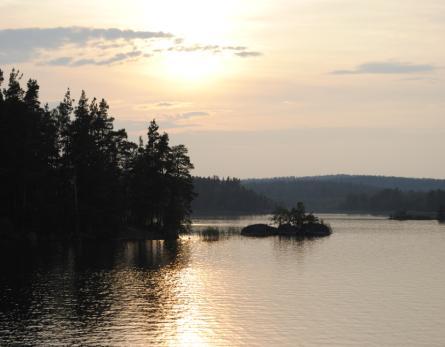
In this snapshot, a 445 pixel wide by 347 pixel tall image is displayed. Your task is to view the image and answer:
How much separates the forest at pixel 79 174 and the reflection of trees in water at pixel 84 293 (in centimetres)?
1524

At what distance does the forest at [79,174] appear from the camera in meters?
126

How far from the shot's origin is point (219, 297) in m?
73.3

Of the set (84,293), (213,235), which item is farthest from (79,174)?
(84,293)

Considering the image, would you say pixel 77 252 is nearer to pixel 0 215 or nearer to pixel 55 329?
pixel 0 215

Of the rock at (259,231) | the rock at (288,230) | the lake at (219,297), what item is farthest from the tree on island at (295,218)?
the lake at (219,297)

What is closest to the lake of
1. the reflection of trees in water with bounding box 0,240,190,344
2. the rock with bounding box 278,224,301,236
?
the reflection of trees in water with bounding box 0,240,190,344

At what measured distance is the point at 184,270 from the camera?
95625 millimetres

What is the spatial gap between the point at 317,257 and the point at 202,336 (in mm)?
61021

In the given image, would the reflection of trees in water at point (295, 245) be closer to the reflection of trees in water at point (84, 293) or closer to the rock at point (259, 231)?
the rock at point (259, 231)

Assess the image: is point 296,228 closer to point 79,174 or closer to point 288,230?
point 288,230

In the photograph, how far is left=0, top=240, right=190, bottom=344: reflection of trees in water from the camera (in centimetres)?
5692

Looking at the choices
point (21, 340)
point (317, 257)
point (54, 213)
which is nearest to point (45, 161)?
point (54, 213)

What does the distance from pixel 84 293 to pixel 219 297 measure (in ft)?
48.9

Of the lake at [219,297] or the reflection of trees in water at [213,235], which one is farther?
the reflection of trees in water at [213,235]
